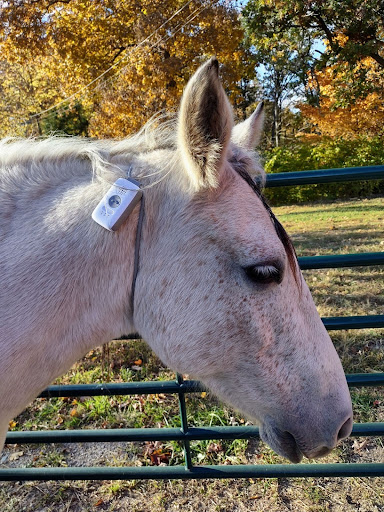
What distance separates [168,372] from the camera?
4.06 metres

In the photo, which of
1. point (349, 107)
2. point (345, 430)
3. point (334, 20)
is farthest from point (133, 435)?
point (349, 107)

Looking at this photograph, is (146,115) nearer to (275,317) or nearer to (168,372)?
(168,372)

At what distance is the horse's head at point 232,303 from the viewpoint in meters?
1.41

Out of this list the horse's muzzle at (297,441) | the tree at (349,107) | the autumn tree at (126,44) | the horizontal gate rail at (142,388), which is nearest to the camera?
the horse's muzzle at (297,441)

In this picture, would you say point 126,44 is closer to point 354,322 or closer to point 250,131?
point 250,131

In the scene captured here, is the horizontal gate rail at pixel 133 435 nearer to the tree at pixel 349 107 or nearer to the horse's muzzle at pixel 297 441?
the horse's muzzle at pixel 297 441

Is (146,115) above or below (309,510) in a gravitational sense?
above

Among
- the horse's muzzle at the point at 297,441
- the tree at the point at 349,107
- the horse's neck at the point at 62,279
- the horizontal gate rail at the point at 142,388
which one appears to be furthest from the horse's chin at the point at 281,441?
the tree at the point at 349,107

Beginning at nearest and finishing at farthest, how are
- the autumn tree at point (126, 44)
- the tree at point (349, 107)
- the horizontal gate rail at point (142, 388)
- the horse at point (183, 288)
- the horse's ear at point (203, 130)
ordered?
the horse's ear at point (203, 130)
the horse at point (183, 288)
the horizontal gate rail at point (142, 388)
the autumn tree at point (126, 44)
the tree at point (349, 107)

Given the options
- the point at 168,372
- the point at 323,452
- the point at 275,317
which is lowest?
the point at 168,372

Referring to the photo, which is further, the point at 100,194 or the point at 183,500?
the point at 183,500

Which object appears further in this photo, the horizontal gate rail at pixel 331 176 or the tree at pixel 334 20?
the tree at pixel 334 20

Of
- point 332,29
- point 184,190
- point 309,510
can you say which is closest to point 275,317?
point 184,190

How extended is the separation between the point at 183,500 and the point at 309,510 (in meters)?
0.83
